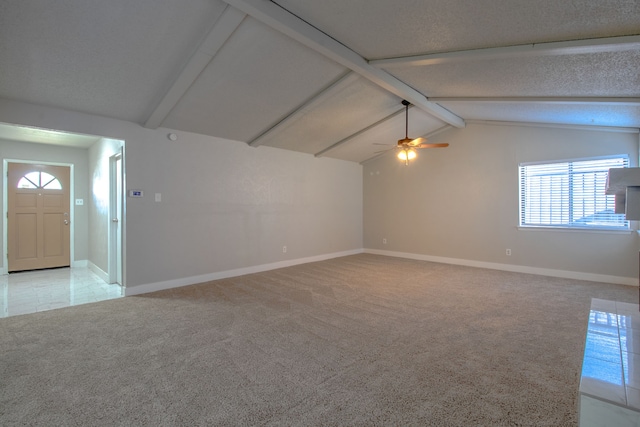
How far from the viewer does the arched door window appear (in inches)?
232

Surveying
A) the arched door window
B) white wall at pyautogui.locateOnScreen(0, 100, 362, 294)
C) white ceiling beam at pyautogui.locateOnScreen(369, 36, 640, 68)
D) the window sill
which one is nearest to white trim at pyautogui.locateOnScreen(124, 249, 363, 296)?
white wall at pyautogui.locateOnScreen(0, 100, 362, 294)

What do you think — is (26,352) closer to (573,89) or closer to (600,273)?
(573,89)

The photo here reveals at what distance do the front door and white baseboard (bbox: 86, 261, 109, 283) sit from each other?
0.51 m

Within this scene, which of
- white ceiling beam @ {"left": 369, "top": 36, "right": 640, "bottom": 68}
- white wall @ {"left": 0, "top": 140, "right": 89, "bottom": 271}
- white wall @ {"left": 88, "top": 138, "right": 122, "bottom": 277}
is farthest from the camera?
white wall @ {"left": 0, "top": 140, "right": 89, "bottom": 271}

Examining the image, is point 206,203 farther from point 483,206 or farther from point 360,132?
point 483,206

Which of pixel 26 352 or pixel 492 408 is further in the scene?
pixel 26 352

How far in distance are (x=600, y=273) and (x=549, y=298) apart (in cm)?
177

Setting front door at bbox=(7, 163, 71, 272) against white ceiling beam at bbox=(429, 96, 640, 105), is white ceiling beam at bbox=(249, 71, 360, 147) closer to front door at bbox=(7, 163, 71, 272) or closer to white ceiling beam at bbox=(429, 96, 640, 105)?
white ceiling beam at bbox=(429, 96, 640, 105)

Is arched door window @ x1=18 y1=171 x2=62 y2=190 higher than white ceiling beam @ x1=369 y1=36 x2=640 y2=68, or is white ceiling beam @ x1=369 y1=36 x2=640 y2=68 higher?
white ceiling beam @ x1=369 y1=36 x2=640 y2=68

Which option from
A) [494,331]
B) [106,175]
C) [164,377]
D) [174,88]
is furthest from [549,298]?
[106,175]

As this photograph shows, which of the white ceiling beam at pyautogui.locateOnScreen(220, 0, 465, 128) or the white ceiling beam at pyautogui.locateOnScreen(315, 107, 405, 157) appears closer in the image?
the white ceiling beam at pyautogui.locateOnScreen(220, 0, 465, 128)

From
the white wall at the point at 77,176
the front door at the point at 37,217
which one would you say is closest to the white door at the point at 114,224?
the white wall at the point at 77,176

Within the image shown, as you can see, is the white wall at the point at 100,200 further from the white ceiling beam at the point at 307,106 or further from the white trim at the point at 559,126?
the white trim at the point at 559,126

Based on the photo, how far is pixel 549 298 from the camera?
4062mm
